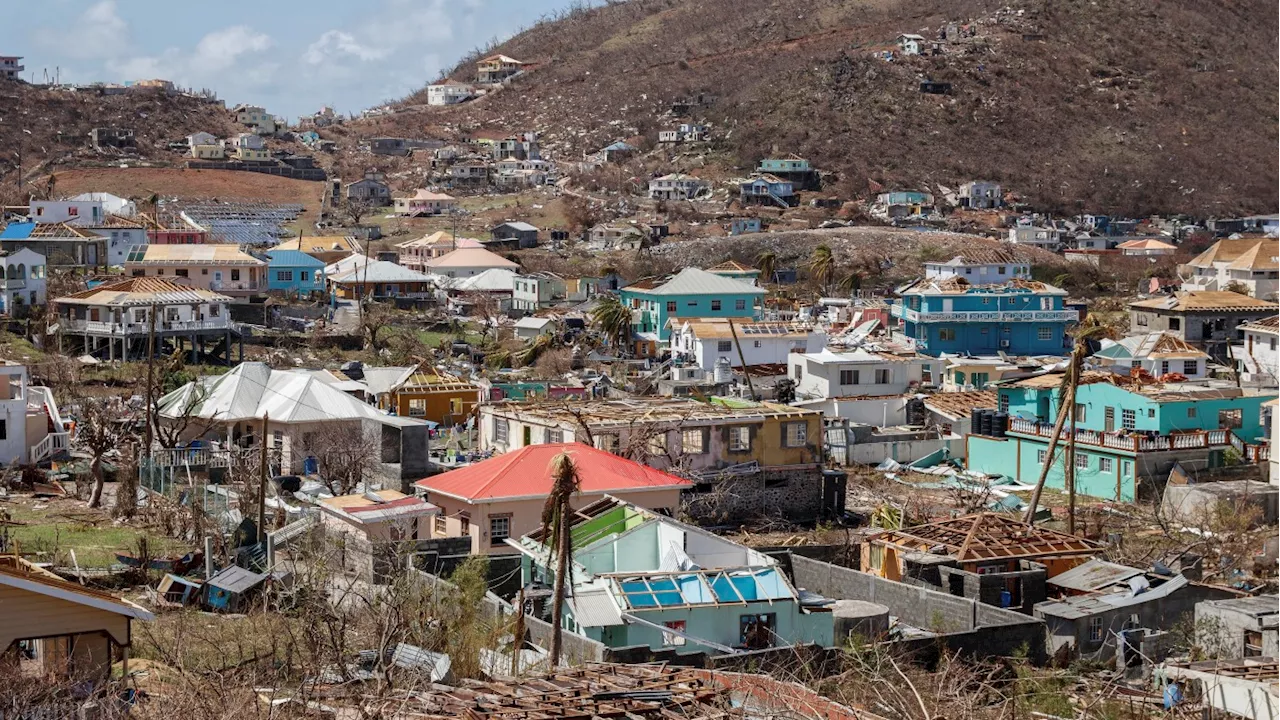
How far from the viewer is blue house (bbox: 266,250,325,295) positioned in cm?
6122

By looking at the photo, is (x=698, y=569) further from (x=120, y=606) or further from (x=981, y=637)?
(x=120, y=606)

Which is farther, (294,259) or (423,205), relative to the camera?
(423,205)

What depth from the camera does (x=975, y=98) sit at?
11675 cm

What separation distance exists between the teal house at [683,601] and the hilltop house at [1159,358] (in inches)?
876

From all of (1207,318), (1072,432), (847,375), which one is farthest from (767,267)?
(1072,432)

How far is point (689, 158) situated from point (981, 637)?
88223 millimetres

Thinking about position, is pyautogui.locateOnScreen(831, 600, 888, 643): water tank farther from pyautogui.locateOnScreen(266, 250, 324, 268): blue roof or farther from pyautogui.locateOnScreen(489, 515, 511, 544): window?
pyautogui.locateOnScreen(266, 250, 324, 268): blue roof

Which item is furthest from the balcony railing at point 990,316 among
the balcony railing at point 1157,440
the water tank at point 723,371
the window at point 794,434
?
the window at point 794,434

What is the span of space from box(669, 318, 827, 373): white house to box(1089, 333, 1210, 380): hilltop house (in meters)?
7.69

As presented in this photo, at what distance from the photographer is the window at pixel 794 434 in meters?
29.3

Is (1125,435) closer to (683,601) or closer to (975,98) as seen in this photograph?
(683,601)

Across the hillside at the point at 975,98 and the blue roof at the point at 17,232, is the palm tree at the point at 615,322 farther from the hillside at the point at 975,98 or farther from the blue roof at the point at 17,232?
the hillside at the point at 975,98

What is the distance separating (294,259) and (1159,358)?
32.9 meters

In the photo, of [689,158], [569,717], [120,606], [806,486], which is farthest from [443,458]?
[689,158]
